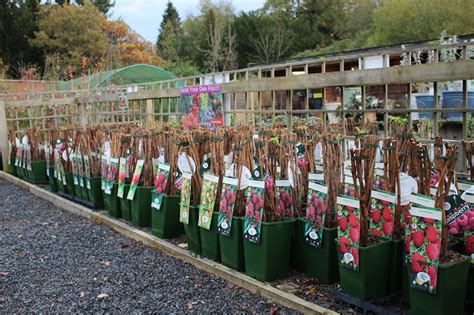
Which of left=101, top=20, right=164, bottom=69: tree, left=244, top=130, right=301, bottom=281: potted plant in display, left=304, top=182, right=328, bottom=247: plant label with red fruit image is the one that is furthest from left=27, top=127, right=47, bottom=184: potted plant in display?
left=101, top=20, right=164, bottom=69: tree

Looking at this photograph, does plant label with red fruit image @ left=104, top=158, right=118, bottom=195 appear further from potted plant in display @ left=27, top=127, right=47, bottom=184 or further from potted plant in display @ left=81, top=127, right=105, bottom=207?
potted plant in display @ left=27, top=127, right=47, bottom=184

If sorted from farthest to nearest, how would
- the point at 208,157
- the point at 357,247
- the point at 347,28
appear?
the point at 347,28 → the point at 208,157 → the point at 357,247

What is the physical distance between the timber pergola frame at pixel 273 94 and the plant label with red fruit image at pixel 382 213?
103cm

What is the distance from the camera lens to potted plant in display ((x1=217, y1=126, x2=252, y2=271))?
3021mm

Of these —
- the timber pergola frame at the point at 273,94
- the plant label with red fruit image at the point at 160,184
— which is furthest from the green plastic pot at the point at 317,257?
the plant label with red fruit image at the point at 160,184

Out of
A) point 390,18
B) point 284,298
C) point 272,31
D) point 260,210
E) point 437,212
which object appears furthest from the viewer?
point 272,31

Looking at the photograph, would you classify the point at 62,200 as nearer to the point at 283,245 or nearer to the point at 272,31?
the point at 283,245

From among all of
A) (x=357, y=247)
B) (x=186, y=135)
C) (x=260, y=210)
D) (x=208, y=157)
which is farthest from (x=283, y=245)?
(x=186, y=135)

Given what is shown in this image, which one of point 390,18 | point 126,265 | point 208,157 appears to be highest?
point 390,18

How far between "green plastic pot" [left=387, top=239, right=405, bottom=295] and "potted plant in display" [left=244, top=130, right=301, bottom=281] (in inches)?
25.7

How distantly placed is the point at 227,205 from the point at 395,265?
1112 millimetres

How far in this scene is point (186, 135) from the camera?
3566 mm

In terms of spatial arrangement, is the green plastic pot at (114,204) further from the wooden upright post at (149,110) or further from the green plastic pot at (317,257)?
the wooden upright post at (149,110)

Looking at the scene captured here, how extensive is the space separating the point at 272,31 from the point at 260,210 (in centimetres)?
2922
